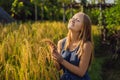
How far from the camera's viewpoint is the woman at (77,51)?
3.02m

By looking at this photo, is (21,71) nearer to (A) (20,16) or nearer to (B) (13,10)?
(B) (13,10)

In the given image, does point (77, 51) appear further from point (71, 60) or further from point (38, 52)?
point (38, 52)

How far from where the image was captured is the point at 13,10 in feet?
100

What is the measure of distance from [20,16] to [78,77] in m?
30.4

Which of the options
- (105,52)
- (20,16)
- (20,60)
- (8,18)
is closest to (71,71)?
(20,60)

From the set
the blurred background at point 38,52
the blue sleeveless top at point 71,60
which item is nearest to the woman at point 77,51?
the blue sleeveless top at point 71,60

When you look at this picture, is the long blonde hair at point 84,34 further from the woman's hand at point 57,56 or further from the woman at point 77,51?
the woman's hand at point 57,56

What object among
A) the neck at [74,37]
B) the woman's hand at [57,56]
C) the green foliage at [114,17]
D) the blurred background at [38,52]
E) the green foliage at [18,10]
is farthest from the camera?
the green foliage at [18,10]

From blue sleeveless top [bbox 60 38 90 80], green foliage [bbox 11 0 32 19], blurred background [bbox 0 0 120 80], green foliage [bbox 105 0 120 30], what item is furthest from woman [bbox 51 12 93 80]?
green foliage [bbox 11 0 32 19]

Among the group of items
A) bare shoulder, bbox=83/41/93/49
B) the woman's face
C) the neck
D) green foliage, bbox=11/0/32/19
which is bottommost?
green foliage, bbox=11/0/32/19

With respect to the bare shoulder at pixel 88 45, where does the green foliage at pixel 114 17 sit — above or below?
below

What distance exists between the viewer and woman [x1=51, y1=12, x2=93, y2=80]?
3023mm

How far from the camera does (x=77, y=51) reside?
10.1ft

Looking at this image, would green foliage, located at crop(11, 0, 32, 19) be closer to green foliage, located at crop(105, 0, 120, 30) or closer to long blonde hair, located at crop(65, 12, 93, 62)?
green foliage, located at crop(105, 0, 120, 30)
